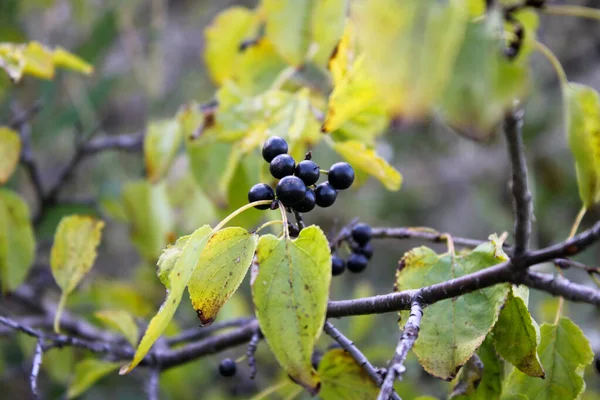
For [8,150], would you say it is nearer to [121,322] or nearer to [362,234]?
[121,322]

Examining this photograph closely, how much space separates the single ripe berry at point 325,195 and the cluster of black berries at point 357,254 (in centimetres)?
22

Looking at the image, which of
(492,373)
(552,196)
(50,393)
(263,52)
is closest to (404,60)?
(492,373)

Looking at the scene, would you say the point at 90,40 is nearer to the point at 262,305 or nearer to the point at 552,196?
the point at 262,305

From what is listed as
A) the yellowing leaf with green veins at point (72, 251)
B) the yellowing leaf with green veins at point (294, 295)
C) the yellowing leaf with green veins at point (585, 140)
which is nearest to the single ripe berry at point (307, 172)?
the yellowing leaf with green veins at point (294, 295)

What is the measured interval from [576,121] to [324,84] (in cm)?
172

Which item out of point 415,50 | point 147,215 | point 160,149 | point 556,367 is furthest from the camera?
point 147,215

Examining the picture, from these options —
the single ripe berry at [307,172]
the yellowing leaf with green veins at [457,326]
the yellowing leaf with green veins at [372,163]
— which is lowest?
the yellowing leaf with green veins at [457,326]

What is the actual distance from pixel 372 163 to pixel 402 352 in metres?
0.41

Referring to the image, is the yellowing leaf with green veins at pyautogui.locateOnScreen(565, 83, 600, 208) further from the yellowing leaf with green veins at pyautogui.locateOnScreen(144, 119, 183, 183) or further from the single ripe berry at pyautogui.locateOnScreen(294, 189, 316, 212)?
the yellowing leaf with green veins at pyautogui.locateOnScreen(144, 119, 183, 183)

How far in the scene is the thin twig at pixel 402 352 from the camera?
0.58 meters

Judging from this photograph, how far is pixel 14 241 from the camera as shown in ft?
3.83

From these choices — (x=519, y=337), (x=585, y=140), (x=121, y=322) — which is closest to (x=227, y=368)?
(x=121, y=322)

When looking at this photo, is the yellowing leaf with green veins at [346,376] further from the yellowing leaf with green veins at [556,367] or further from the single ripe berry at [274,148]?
the single ripe berry at [274,148]

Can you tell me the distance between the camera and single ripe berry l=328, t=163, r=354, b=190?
2.65 ft
